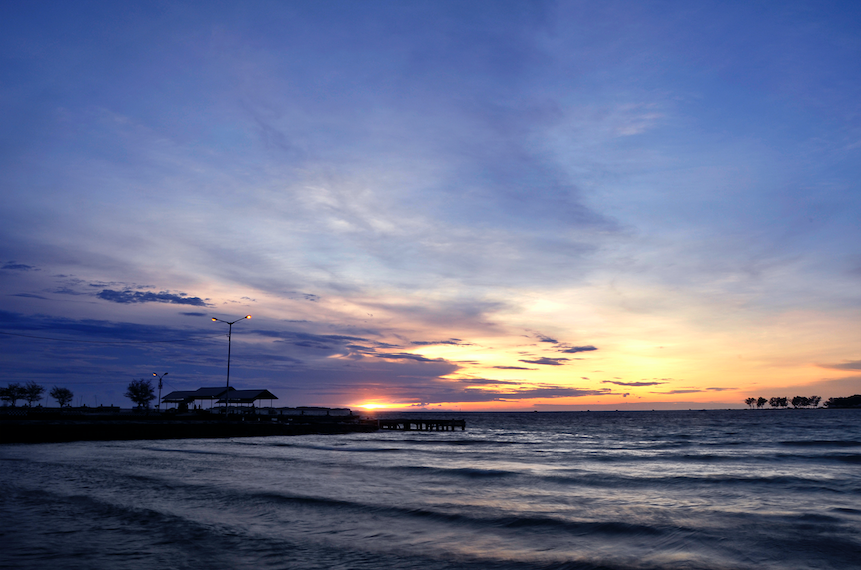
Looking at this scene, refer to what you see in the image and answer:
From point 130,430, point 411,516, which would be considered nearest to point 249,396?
point 130,430

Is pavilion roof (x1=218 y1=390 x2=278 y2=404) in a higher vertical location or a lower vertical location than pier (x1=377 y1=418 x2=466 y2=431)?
higher

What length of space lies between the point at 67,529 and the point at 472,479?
17835mm

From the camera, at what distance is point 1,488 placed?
1833 centimetres

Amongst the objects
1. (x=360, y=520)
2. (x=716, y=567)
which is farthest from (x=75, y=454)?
(x=716, y=567)

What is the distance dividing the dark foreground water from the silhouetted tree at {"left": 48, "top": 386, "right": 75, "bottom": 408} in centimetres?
15116

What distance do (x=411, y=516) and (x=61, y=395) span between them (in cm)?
17617

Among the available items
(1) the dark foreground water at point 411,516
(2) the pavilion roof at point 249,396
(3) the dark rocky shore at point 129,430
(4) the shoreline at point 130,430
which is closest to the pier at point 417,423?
(3) the dark rocky shore at point 129,430

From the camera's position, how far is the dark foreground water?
1152 cm

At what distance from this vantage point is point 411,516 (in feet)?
53.8

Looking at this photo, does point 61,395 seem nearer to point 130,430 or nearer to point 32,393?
point 32,393

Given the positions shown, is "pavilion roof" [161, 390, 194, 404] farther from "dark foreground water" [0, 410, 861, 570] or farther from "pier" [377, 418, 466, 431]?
"dark foreground water" [0, 410, 861, 570]

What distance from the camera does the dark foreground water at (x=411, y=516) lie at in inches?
453

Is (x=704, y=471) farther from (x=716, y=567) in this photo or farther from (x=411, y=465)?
(x=716, y=567)

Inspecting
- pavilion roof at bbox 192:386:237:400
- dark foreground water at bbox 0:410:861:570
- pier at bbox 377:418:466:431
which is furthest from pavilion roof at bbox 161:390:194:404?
dark foreground water at bbox 0:410:861:570
